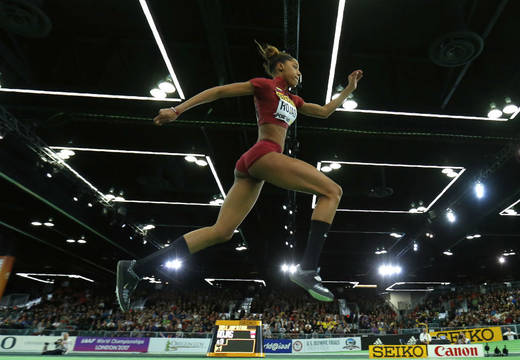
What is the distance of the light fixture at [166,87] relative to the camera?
720 cm

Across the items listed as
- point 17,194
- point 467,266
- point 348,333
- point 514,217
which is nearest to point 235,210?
point 17,194

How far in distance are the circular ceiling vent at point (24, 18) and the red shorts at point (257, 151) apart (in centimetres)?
479

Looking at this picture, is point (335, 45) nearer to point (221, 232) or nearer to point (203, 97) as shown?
point (203, 97)

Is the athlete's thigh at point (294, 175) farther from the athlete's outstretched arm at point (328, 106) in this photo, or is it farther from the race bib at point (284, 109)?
the athlete's outstretched arm at point (328, 106)

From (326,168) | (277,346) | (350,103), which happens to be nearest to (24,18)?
(350,103)

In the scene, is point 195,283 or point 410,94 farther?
point 195,283

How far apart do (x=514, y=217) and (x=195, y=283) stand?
2239 cm

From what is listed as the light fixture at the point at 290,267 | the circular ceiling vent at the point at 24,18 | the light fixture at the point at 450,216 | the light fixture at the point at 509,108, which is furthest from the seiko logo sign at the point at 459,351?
the circular ceiling vent at the point at 24,18

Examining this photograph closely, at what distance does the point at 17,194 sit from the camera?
10945mm

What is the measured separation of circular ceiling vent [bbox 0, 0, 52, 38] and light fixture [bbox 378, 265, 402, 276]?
21267 millimetres

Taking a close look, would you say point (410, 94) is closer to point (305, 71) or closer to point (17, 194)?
point (305, 71)

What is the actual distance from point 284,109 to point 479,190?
1103cm

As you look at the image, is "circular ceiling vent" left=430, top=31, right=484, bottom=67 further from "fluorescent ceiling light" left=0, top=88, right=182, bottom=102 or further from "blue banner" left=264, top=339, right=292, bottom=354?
"blue banner" left=264, top=339, right=292, bottom=354

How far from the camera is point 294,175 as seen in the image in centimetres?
244
